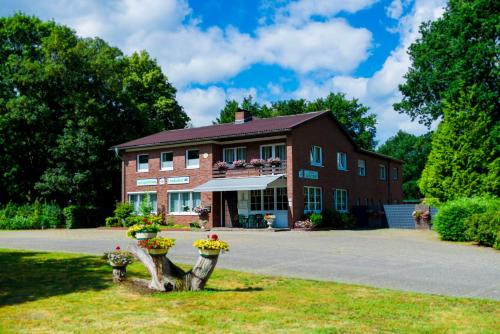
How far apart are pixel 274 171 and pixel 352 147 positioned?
31.8ft

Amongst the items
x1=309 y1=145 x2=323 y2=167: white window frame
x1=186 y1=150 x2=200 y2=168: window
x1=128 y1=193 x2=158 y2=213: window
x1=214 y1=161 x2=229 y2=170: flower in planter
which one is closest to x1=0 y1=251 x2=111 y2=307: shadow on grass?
x1=214 y1=161 x2=229 y2=170: flower in planter

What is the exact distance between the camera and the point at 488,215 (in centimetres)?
1798

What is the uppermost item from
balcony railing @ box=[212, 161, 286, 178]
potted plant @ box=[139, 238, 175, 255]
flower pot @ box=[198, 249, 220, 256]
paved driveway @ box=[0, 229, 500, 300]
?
balcony railing @ box=[212, 161, 286, 178]

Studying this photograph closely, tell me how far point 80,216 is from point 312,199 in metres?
16.3

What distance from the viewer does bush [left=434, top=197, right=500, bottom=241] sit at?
1988 cm

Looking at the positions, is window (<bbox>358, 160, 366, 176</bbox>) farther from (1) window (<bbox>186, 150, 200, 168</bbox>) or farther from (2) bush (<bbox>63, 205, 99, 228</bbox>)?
(2) bush (<bbox>63, 205, 99, 228</bbox>)

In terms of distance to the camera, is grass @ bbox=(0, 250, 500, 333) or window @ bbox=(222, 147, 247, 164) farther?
window @ bbox=(222, 147, 247, 164)

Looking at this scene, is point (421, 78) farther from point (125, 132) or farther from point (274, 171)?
point (125, 132)

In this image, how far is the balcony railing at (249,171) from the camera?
3102 cm

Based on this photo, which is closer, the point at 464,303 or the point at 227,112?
the point at 464,303

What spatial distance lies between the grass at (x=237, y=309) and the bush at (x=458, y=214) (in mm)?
11819

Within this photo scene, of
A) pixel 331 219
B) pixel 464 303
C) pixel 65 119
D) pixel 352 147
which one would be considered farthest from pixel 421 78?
pixel 464 303

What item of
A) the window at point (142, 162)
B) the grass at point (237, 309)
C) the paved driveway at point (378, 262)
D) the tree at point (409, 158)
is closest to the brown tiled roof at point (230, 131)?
the window at point (142, 162)

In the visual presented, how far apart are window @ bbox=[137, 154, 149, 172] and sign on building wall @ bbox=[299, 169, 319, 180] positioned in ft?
38.5
